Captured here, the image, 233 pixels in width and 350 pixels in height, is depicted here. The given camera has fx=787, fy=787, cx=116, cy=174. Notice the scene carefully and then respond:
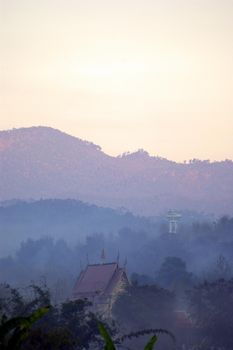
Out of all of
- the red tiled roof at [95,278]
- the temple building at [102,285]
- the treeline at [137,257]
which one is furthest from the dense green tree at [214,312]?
the treeline at [137,257]

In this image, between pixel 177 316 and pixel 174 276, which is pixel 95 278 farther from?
pixel 177 316

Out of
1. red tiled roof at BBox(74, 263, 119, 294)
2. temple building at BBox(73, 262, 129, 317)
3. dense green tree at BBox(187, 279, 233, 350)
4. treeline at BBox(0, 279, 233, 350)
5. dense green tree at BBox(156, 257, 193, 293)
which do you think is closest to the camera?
treeline at BBox(0, 279, 233, 350)

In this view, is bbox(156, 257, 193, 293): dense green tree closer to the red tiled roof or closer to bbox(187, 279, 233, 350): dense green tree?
the red tiled roof

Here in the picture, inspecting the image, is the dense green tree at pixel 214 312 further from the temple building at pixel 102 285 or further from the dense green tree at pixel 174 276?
the dense green tree at pixel 174 276

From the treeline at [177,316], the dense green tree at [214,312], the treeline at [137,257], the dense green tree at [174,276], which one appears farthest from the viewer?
the treeline at [137,257]

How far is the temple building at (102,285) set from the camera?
91688 millimetres

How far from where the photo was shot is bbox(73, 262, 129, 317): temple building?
91688mm

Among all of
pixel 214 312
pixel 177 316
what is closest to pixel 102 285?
pixel 177 316

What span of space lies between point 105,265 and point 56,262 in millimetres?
73294

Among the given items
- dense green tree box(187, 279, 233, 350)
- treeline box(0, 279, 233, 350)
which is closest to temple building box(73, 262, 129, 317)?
treeline box(0, 279, 233, 350)

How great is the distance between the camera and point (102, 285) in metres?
96.5

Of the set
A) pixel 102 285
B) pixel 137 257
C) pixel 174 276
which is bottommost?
pixel 137 257

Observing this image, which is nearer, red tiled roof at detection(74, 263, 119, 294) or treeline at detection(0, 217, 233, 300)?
red tiled roof at detection(74, 263, 119, 294)

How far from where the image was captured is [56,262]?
173 metres
